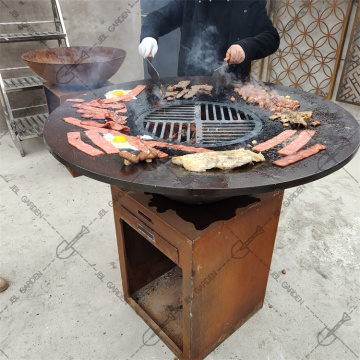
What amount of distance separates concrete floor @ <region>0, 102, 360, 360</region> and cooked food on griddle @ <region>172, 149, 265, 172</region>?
1.27 meters

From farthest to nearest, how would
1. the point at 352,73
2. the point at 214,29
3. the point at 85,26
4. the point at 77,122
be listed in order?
the point at 352,73 < the point at 85,26 < the point at 214,29 < the point at 77,122

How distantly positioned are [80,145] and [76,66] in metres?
2.00

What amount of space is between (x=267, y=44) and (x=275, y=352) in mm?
2399

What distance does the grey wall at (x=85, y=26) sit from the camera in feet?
13.6

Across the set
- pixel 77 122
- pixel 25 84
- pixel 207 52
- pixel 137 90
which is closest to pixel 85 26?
pixel 25 84

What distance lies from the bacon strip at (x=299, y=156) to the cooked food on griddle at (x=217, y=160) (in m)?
0.08

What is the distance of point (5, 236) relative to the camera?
2.76m

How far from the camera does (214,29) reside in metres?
3.04

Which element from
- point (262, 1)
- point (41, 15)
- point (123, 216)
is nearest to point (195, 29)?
point (262, 1)

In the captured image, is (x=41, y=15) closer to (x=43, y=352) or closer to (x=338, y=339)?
(x=43, y=352)

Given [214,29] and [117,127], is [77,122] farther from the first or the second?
[214,29]

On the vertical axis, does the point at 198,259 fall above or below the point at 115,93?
below

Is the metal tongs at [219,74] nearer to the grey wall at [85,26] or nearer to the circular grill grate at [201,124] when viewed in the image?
the circular grill grate at [201,124]

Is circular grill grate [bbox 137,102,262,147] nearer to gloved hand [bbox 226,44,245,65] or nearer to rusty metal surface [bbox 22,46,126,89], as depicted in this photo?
gloved hand [bbox 226,44,245,65]
